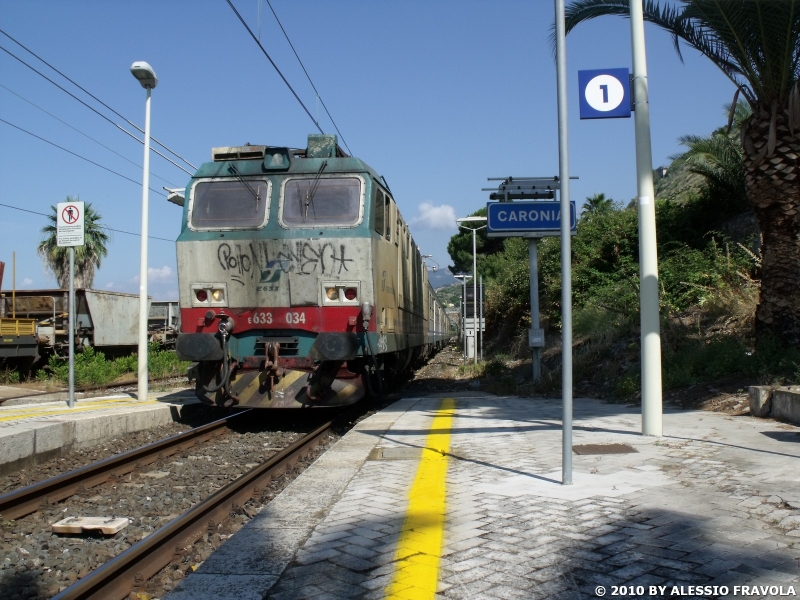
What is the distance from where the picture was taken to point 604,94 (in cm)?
670

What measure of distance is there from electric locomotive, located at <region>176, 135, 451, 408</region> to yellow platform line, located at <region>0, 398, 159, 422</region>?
2033 millimetres

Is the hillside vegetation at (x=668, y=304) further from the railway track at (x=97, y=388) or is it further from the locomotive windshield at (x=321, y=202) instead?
the railway track at (x=97, y=388)

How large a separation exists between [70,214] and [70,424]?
3.54 m

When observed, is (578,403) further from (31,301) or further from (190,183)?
(31,301)

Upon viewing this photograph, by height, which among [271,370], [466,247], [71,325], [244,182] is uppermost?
[466,247]

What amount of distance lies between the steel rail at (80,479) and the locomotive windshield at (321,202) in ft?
9.87

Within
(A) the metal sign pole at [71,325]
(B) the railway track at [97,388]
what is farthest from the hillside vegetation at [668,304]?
(B) the railway track at [97,388]

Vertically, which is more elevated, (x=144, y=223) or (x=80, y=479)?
(x=144, y=223)

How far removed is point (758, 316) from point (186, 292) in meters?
7.70

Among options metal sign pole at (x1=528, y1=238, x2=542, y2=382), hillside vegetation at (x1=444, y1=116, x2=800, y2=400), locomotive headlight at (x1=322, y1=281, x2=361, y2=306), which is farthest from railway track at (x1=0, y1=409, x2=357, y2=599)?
metal sign pole at (x1=528, y1=238, x2=542, y2=382)

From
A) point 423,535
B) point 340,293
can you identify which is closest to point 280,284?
point 340,293

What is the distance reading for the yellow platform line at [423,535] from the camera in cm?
318

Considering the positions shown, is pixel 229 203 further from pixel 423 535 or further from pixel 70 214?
pixel 423 535

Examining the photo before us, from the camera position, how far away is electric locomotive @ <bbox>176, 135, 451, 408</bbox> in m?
8.62
